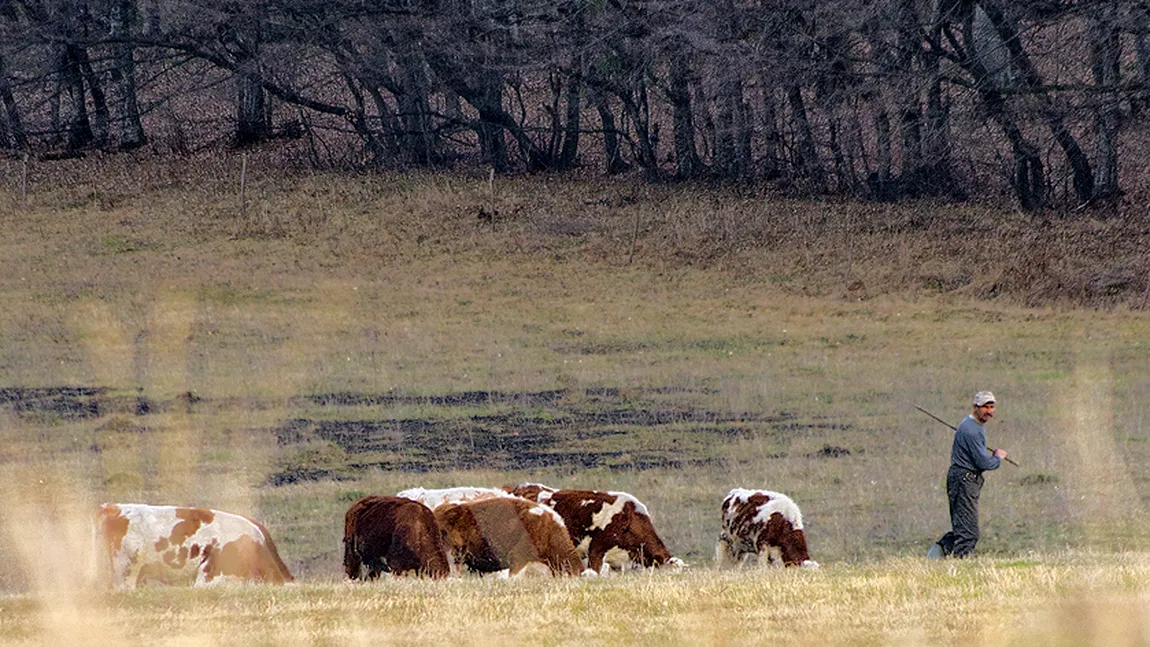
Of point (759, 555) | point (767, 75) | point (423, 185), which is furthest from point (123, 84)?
point (759, 555)

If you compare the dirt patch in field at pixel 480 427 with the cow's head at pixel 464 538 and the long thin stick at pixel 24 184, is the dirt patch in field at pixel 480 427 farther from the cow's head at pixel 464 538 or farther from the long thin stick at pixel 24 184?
the long thin stick at pixel 24 184

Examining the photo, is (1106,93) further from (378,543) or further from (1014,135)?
(378,543)

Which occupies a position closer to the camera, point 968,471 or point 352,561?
point 968,471

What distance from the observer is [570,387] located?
2898 centimetres

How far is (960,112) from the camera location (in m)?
39.8

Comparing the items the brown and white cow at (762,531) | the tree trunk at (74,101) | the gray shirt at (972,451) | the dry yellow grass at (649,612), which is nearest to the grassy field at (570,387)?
the dry yellow grass at (649,612)

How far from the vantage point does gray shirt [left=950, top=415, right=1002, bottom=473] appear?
14.5 metres

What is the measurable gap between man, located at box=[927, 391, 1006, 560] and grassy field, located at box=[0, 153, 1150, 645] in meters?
0.52

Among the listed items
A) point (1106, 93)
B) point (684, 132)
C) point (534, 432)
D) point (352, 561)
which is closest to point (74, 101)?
point (684, 132)

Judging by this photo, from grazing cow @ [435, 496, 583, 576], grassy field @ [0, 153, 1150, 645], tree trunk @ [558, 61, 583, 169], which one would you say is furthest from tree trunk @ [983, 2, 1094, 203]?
grazing cow @ [435, 496, 583, 576]

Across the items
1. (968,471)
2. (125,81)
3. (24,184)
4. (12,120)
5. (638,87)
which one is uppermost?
(125,81)

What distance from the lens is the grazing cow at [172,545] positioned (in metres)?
15.3

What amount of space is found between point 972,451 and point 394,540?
16.2 ft

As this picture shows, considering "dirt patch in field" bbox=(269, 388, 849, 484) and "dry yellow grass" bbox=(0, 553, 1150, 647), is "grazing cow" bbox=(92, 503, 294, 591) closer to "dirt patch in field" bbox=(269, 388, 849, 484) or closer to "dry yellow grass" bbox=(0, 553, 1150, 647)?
"dry yellow grass" bbox=(0, 553, 1150, 647)
